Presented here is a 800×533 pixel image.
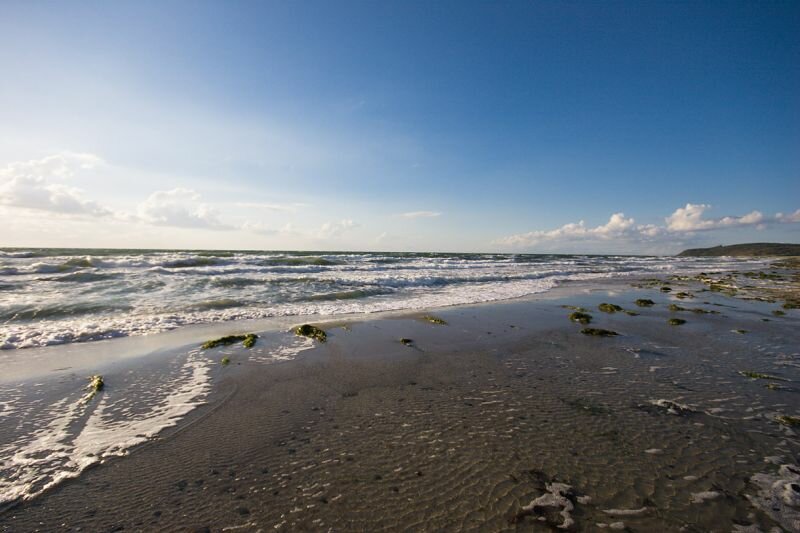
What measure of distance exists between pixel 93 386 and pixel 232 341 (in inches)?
114

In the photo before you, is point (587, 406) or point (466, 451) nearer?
point (466, 451)

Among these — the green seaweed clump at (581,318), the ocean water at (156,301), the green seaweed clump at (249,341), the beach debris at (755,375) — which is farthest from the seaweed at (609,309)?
the green seaweed clump at (249,341)

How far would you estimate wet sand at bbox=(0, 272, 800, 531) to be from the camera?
9.91 feet

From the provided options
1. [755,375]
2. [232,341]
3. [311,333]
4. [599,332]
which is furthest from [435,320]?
[755,375]

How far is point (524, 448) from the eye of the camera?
4.00 meters

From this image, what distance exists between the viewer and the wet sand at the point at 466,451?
119 inches

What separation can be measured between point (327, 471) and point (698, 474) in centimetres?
383

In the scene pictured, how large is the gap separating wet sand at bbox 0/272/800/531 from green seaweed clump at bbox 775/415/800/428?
0.12ft

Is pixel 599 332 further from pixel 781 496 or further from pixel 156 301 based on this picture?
pixel 156 301

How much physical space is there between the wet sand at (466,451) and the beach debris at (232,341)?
92 centimetres

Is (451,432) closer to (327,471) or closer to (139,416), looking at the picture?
(327,471)

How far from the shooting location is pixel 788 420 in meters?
4.64

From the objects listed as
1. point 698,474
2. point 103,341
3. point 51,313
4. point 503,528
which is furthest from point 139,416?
point 51,313

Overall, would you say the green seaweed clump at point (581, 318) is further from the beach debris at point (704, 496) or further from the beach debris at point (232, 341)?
the beach debris at point (232, 341)
